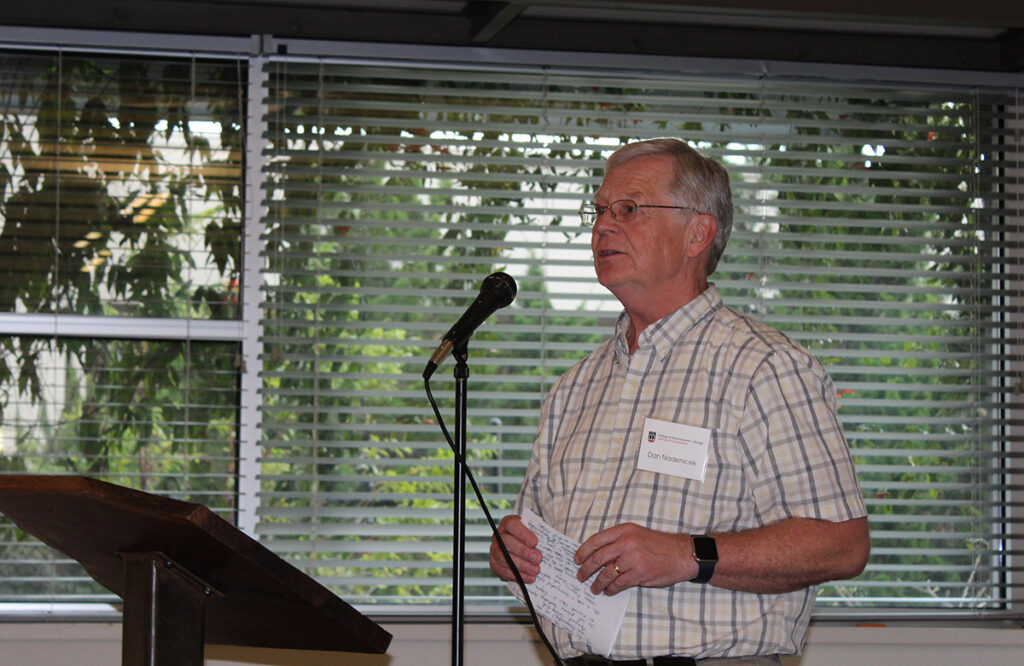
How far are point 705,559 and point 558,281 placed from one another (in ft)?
5.51

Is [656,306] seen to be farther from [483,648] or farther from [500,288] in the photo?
[483,648]

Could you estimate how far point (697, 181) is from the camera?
82.0 inches

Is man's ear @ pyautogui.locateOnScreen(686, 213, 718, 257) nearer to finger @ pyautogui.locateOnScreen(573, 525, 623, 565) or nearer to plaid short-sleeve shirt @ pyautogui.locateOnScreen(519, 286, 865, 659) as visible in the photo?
plaid short-sleeve shirt @ pyautogui.locateOnScreen(519, 286, 865, 659)

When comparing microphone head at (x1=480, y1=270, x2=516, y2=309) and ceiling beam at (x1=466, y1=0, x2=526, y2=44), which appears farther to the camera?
ceiling beam at (x1=466, y1=0, x2=526, y2=44)

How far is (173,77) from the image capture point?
10.7ft

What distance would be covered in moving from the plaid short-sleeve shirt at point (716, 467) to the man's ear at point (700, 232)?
0.32 ft

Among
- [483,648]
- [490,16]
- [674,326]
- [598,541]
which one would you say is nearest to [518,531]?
[598,541]

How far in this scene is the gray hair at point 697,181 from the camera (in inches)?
81.7

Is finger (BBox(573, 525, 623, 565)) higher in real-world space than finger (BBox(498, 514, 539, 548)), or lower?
higher

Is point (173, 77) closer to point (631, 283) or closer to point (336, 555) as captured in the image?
point (336, 555)

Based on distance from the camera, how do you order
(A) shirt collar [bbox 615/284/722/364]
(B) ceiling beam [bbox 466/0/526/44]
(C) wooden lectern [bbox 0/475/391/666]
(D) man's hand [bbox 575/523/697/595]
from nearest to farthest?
(C) wooden lectern [bbox 0/475/391/666], (D) man's hand [bbox 575/523/697/595], (A) shirt collar [bbox 615/284/722/364], (B) ceiling beam [bbox 466/0/526/44]

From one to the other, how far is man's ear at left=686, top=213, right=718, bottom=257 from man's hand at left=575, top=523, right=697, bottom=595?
609 mm

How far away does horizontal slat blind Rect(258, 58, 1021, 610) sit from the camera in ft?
10.5

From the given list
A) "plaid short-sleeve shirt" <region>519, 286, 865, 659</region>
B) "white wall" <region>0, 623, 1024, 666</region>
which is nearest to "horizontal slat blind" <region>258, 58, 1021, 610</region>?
"white wall" <region>0, 623, 1024, 666</region>
